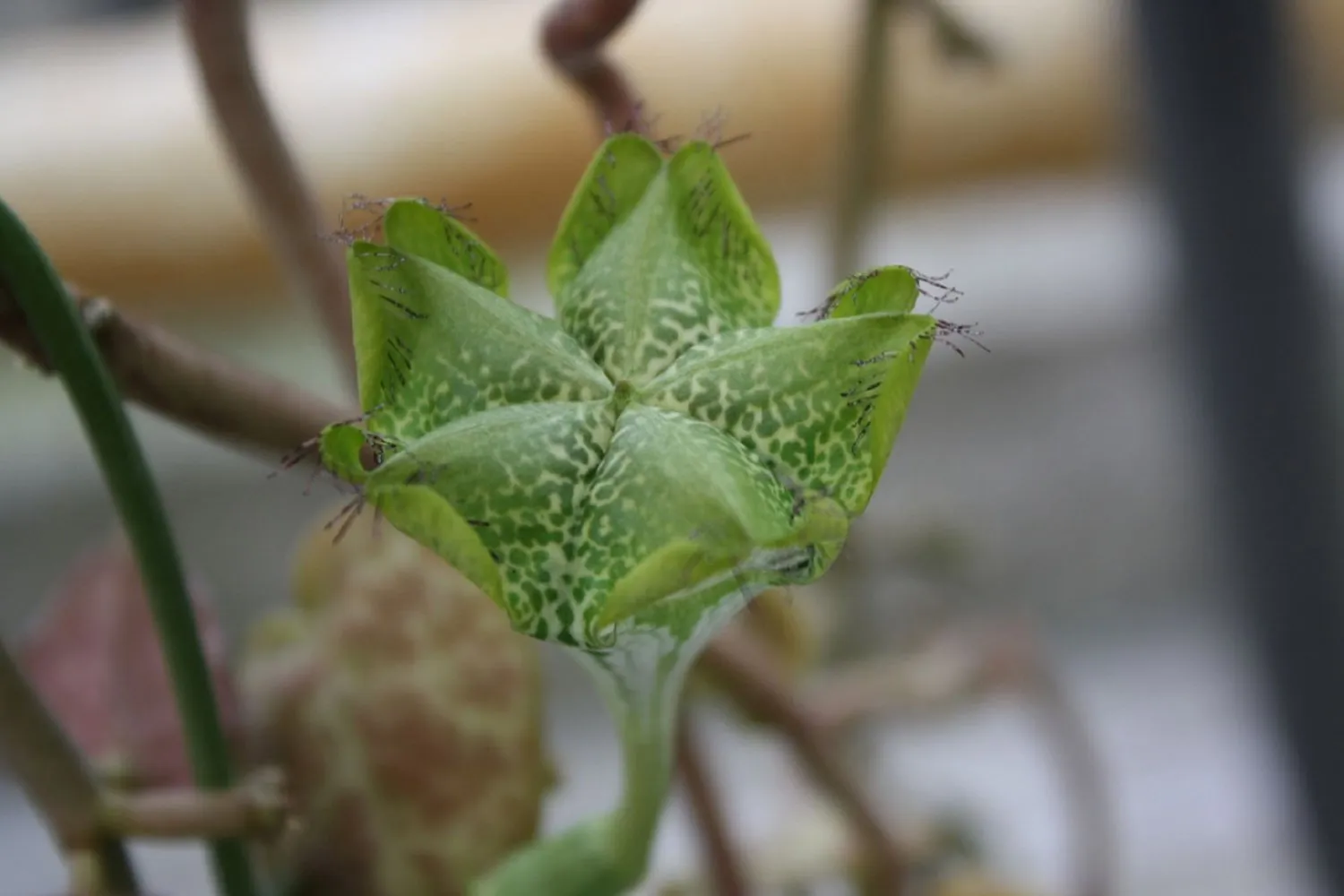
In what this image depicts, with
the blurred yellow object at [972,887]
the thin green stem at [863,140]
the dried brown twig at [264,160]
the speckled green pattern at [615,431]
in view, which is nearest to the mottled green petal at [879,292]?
the speckled green pattern at [615,431]

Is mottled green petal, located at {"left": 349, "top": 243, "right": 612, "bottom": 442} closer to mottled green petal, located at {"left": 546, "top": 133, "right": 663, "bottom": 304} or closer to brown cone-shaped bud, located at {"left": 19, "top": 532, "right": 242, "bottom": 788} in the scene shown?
mottled green petal, located at {"left": 546, "top": 133, "right": 663, "bottom": 304}

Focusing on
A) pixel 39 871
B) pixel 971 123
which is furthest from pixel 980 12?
pixel 39 871

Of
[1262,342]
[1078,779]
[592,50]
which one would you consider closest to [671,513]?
[592,50]

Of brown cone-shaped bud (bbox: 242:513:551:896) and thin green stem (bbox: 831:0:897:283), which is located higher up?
thin green stem (bbox: 831:0:897:283)

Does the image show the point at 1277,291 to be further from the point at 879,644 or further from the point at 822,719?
the point at 879,644

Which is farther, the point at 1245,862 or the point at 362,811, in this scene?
the point at 1245,862

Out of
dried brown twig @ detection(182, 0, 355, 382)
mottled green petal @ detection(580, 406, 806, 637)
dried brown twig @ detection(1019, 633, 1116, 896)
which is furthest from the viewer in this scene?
dried brown twig @ detection(1019, 633, 1116, 896)

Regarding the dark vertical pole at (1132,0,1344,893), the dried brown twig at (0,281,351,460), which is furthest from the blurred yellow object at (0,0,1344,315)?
the dried brown twig at (0,281,351,460)
